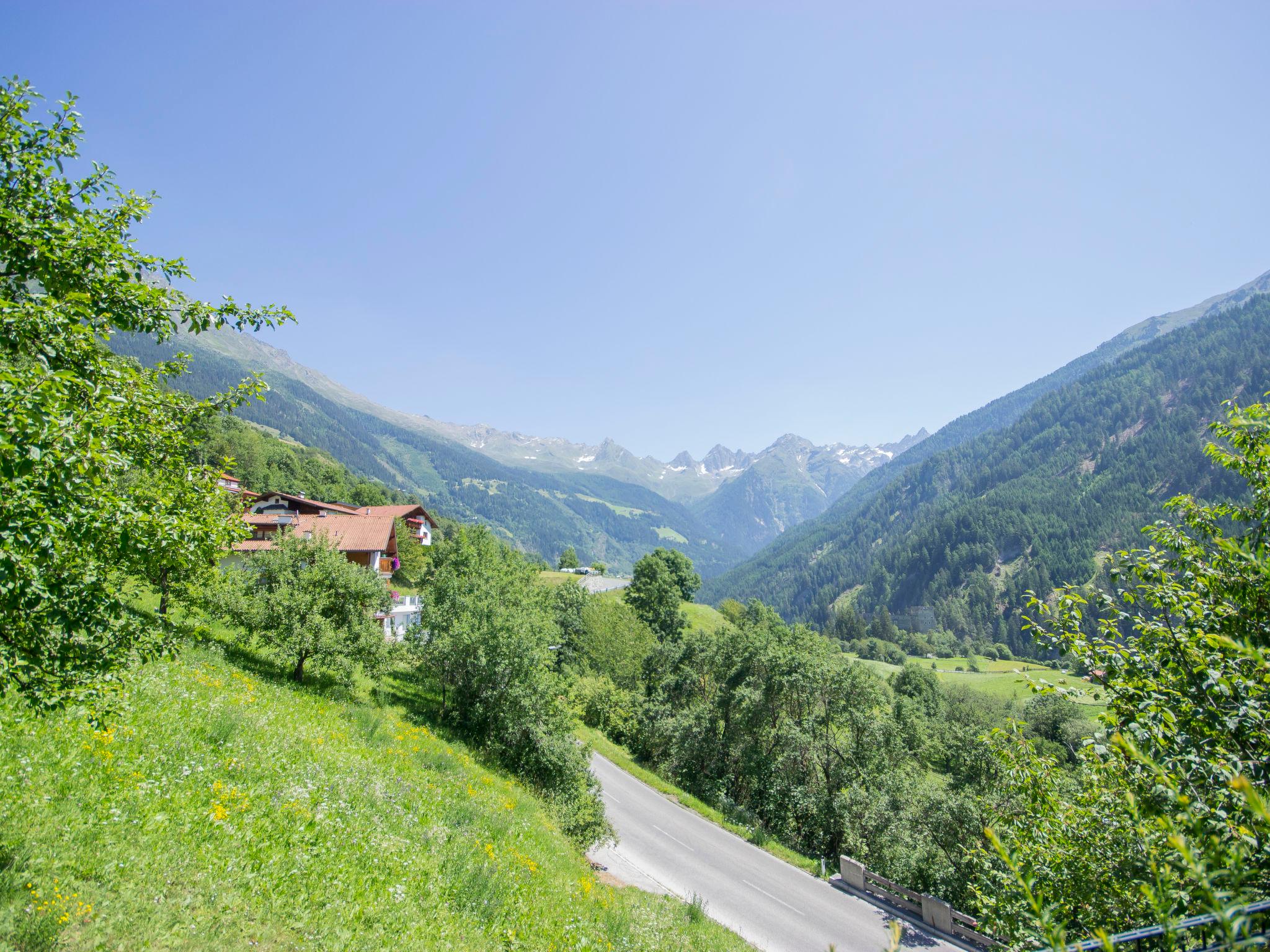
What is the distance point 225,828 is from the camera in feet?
29.1

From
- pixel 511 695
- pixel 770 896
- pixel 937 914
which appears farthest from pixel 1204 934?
pixel 937 914

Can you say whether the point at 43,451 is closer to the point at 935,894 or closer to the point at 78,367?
the point at 78,367

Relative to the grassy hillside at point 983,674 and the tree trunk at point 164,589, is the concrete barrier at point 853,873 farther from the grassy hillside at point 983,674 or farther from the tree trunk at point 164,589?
the grassy hillside at point 983,674

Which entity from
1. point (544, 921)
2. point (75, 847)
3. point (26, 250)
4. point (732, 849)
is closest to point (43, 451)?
point (26, 250)

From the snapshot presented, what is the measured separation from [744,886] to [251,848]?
23.8 meters

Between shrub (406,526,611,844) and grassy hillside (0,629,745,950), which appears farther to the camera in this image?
shrub (406,526,611,844)

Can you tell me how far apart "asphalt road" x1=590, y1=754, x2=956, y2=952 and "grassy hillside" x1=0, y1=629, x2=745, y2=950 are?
27.6 feet

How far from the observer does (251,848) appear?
8820 mm

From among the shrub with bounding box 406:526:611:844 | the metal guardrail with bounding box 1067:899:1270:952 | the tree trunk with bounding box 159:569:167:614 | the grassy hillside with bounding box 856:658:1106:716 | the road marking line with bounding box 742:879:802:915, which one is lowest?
the grassy hillside with bounding box 856:658:1106:716

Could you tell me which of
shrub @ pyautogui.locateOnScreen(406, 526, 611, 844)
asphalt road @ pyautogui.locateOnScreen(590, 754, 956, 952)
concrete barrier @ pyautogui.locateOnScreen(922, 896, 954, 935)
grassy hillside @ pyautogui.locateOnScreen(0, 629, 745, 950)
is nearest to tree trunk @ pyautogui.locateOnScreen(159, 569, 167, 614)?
grassy hillside @ pyautogui.locateOnScreen(0, 629, 745, 950)

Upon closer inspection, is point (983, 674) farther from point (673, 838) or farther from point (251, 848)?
point (251, 848)

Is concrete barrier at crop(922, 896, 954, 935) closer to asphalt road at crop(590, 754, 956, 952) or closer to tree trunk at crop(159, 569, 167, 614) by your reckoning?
asphalt road at crop(590, 754, 956, 952)

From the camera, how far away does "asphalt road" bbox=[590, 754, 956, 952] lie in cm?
2258

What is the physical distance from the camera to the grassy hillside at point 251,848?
6.96 metres
